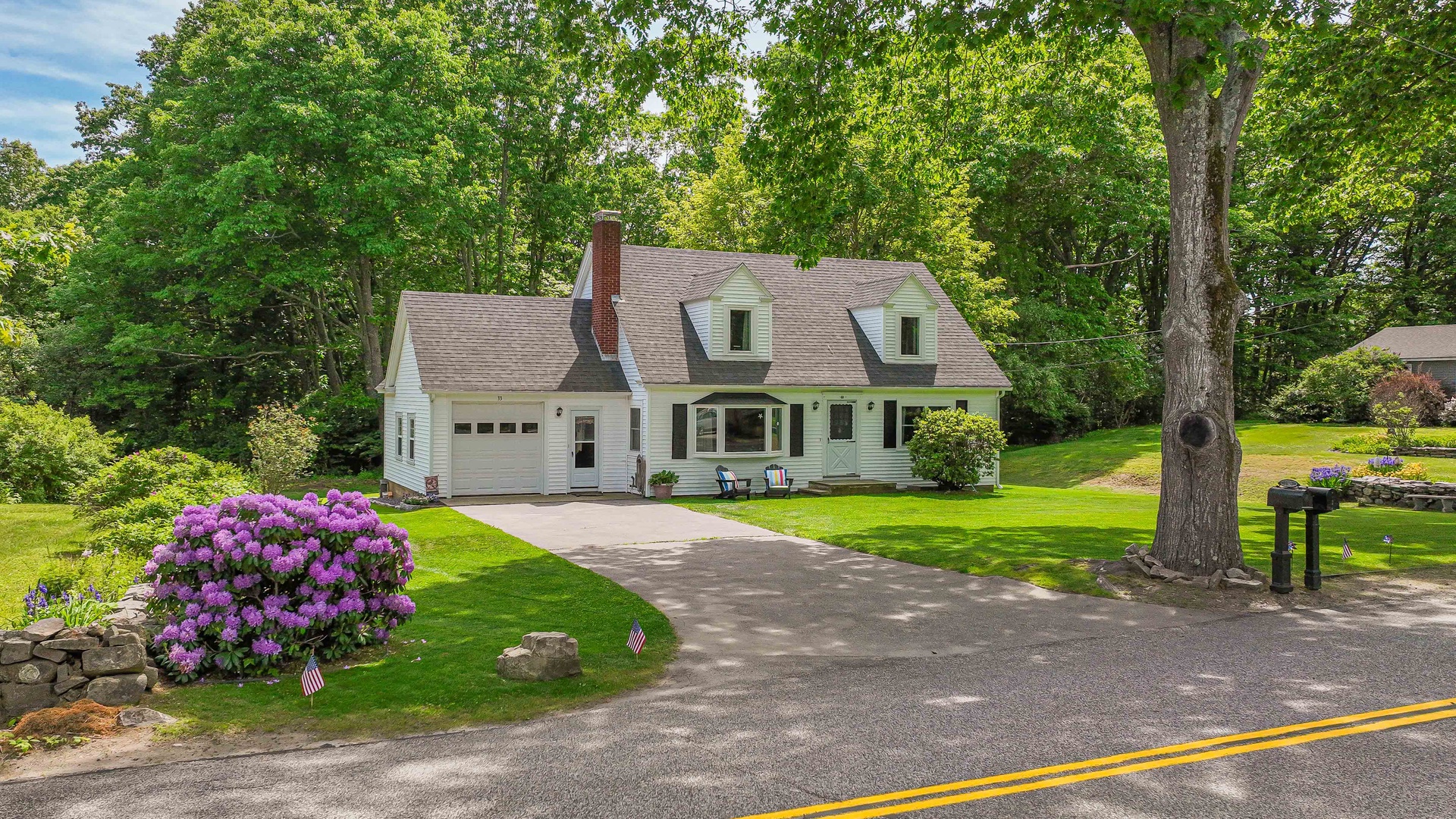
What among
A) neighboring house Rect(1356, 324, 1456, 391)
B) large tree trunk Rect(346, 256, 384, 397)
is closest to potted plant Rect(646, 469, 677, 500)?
large tree trunk Rect(346, 256, 384, 397)

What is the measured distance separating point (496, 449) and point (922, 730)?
18.3 metres

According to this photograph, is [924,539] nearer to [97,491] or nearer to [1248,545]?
[1248,545]

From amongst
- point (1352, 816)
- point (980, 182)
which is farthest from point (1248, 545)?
point (980, 182)

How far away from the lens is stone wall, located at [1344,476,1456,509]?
2108 cm

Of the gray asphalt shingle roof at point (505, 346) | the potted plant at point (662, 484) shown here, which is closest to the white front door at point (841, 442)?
the potted plant at point (662, 484)

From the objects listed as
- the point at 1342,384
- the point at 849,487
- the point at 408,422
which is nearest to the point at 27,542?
the point at 408,422

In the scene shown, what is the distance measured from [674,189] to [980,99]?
28.4m

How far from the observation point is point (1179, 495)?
11.8 metres

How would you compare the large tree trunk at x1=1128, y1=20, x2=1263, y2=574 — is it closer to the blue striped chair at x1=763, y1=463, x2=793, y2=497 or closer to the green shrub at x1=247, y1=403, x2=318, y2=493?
the blue striped chair at x1=763, y1=463, x2=793, y2=497

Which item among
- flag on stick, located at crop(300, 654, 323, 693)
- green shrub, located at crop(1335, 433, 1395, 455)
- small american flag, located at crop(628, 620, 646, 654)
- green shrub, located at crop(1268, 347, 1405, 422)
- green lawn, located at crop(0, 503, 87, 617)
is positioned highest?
green shrub, located at crop(1268, 347, 1405, 422)

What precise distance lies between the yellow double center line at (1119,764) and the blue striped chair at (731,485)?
56.5 feet

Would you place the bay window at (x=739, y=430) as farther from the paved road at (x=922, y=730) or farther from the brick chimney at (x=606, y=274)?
the paved road at (x=922, y=730)

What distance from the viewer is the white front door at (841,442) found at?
84.6 feet

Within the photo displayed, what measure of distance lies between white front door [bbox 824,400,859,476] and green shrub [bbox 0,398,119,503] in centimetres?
1736
